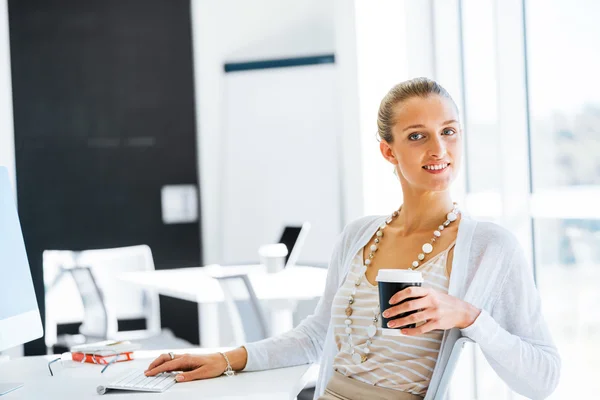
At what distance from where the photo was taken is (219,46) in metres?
5.58

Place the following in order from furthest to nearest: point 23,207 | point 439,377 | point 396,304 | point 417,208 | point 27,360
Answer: point 23,207 < point 27,360 < point 417,208 < point 439,377 < point 396,304

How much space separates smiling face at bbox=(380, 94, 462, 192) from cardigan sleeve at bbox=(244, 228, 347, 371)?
33 cm

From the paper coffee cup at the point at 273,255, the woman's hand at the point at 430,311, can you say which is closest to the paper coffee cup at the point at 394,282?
the woman's hand at the point at 430,311

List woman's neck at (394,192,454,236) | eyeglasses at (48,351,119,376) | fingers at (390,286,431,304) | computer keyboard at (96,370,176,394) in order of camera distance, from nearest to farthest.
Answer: fingers at (390,286,431,304) < computer keyboard at (96,370,176,394) < woman's neck at (394,192,454,236) < eyeglasses at (48,351,119,376)

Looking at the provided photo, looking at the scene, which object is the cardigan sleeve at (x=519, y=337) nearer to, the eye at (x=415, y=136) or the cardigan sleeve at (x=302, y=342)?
the eye at (x=415, y=136)

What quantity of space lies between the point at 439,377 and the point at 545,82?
1.87 metres

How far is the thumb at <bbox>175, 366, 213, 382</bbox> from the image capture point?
5.62 feet

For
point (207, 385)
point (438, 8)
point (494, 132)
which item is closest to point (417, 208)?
point (207, 385)

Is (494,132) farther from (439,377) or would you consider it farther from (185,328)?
(185,328)

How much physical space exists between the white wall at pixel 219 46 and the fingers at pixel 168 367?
12.4 ft

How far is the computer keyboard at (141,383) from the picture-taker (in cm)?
164

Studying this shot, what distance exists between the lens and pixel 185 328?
556 centimetres

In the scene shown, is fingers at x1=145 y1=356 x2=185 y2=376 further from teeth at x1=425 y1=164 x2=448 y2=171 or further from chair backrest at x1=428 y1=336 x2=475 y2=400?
teeth at x1=425 y1=164 x2=448 y2=171

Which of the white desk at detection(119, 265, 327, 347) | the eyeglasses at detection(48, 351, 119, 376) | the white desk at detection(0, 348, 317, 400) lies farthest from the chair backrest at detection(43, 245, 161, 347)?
the white desk at detection(0, 348, 317, 400)
